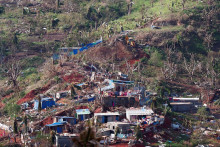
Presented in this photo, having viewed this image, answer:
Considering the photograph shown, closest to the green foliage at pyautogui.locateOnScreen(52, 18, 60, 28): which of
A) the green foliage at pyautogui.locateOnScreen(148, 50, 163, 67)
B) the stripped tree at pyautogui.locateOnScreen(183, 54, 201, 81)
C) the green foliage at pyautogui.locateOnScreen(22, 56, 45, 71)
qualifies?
the green foliage at pyautogui.locateOnScreen(22, 56, 45, 71)

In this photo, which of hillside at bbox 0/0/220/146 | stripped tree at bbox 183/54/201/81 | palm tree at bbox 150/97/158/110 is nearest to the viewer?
palm tree at bbox 150/97/158/110

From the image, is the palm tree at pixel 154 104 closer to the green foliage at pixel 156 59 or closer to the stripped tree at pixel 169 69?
the stripped tree at pixel 169 69

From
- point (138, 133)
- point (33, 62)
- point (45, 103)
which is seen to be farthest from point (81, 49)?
point (138, 133)

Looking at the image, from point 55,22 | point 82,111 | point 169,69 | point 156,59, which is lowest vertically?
point 82,111

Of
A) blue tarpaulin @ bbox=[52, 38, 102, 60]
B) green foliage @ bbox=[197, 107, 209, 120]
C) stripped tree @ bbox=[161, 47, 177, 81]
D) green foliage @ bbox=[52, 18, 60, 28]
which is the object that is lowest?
green foliage @ bbox=[197, 107, 209, 120]

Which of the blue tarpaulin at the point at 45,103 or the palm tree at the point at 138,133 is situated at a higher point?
the blue tarpaulin at the point at 45,103

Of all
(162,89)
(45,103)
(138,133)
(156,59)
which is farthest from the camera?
(156,59)

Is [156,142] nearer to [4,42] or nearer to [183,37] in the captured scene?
[183,37]

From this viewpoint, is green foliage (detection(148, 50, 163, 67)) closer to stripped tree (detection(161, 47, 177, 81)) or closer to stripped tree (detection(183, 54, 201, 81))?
stripped tree (detection(161, 47, 177, 81))

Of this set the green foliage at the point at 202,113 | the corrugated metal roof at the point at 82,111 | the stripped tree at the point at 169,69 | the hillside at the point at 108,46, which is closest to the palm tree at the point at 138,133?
the corrugated metal roof at the point at 82,111

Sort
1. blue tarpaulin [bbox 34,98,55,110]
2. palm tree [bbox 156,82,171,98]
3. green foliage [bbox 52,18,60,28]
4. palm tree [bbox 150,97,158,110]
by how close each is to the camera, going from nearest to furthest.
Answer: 1. palm tree [bbox 150,97,158,110]
2. blue tarpaulin [bbox 34,98,55,110]
3. palm tree [bbox 156,82,171,98]
4. green foliage [bbox 52,18,60,28]

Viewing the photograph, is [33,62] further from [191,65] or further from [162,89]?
[191,65]

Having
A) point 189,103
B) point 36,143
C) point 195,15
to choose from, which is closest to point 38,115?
point 36,143
